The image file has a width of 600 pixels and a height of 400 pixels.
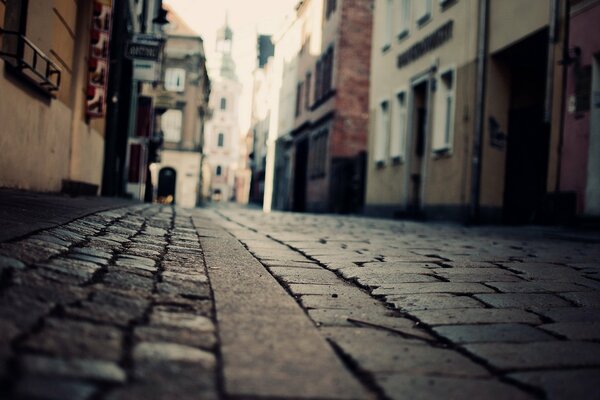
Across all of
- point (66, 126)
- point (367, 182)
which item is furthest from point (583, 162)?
point (367, 182)

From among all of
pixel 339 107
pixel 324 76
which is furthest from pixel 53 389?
pixel 324 76

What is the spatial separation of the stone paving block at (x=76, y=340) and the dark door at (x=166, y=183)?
4224 centimetres

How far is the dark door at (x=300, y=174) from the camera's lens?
33150 mm

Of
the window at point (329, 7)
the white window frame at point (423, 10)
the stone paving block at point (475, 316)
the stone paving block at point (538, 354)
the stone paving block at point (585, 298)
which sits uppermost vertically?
the window at point (329, 7)

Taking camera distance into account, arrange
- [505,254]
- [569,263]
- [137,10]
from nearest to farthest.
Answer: [569,263] < [505,254] < [137,10]

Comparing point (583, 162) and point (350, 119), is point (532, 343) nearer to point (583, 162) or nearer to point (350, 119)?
point (583, 162)

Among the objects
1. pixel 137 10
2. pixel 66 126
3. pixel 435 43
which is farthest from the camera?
pixel 137 10

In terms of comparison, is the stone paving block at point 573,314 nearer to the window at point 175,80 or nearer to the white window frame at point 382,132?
the white window frame at point 382,132

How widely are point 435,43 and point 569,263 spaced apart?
38.3 ft

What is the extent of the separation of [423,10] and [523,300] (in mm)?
14844

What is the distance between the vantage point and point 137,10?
18.4 m

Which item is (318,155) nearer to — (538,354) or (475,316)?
(475,316)

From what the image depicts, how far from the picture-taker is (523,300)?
3404 mm

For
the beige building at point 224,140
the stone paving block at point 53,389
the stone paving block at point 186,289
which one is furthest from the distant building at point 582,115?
the beige building at point 224,140
